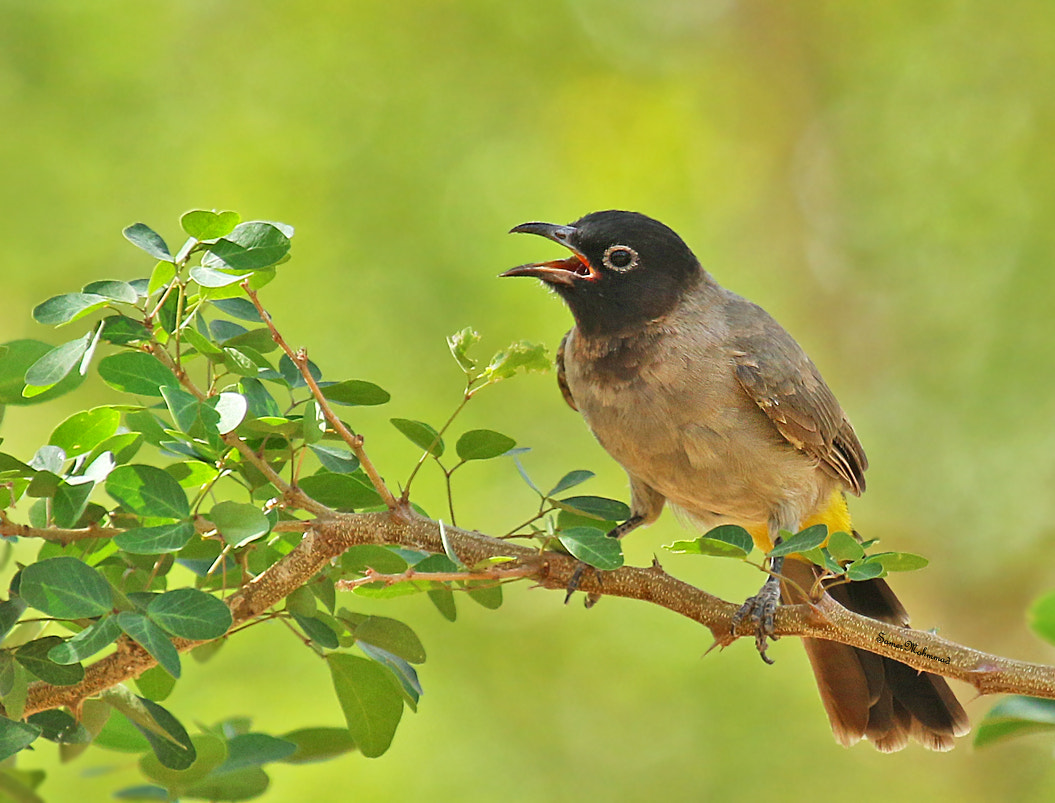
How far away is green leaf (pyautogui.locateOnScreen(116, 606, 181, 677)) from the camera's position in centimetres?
192

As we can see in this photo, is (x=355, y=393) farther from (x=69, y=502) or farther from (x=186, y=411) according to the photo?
(x=69, y=502)

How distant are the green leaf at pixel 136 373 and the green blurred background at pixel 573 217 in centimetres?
457

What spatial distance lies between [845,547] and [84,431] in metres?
1.59

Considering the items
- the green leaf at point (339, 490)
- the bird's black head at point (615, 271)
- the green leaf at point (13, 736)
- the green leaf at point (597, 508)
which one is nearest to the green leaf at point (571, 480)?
the green leaf at point (597, 508)

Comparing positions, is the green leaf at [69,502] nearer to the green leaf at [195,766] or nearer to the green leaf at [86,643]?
the green leaf at [86,643]

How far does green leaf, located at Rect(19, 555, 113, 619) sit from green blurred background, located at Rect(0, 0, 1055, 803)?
4754 millimetres

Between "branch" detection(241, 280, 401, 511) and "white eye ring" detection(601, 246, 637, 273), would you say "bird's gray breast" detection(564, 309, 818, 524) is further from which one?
"branch" detection(241, 280, 401, 511)

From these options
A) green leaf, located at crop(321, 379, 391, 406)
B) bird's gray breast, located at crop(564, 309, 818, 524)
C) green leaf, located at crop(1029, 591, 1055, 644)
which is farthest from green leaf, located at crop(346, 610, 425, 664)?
bird's gray breast, located at crop(564, 309, 818, 524)

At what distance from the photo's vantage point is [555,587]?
2566 mm

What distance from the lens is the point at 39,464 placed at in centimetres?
209

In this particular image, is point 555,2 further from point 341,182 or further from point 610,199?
point 341,182

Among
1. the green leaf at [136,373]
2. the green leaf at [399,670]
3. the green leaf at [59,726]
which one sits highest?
the green leaf at [136,373]

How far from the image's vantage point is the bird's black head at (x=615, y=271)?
3.92 metres

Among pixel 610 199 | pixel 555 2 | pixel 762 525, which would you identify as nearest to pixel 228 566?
pixel 762 525
